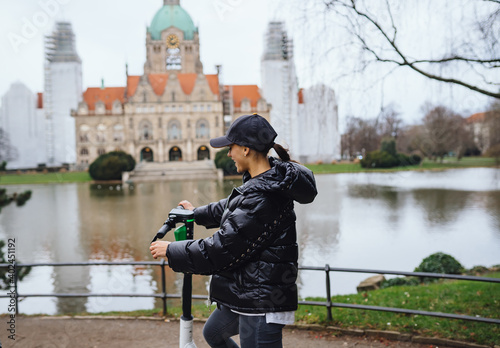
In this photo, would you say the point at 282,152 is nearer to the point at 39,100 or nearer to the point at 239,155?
the point at 239,155

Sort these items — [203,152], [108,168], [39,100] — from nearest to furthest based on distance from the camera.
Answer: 1. [108,168]
2. [203,152]
3. [39,100]

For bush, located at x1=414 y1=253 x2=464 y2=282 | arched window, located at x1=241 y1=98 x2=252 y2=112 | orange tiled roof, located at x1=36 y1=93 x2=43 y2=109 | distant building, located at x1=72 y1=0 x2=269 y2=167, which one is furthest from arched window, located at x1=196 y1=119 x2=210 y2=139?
bush, located at x1=414 y1=253 x2=464 y2=282

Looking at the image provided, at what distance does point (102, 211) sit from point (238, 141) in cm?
1532

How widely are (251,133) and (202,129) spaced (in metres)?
51.7

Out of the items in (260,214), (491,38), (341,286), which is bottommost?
(341,286)

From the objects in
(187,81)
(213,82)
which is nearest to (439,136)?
(213,82)

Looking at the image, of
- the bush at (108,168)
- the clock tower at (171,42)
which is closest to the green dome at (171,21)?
the clock tower at (171,42)

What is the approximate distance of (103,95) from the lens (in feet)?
182

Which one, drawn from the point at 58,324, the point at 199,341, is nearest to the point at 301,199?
the point at 199,341

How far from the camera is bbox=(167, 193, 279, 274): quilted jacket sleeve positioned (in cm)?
197

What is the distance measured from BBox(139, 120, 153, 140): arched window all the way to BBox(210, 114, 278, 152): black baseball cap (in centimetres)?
5168

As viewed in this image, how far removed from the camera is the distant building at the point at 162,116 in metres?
51.8

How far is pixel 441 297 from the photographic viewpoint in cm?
510

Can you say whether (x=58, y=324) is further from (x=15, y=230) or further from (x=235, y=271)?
(x=15, y=230)
